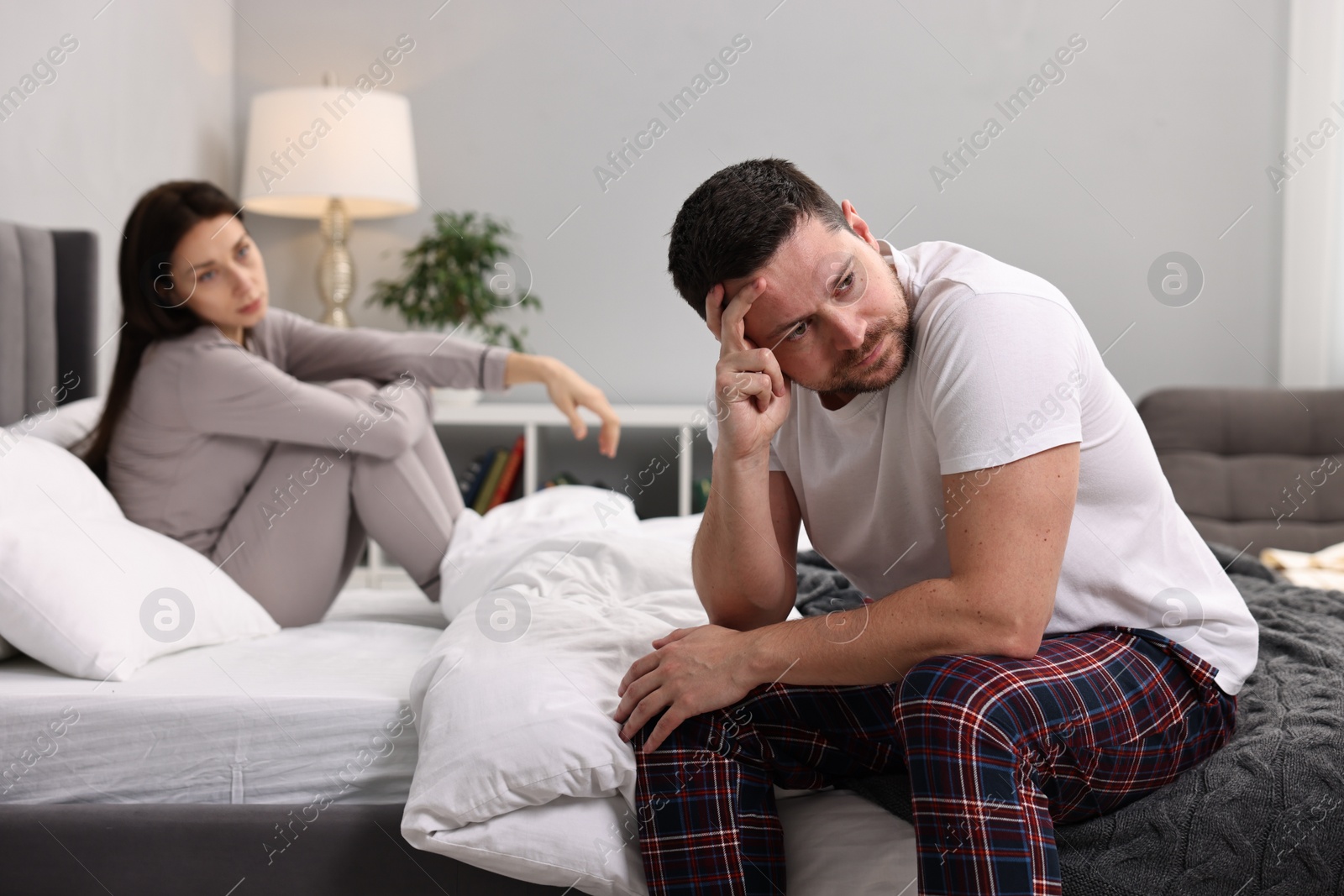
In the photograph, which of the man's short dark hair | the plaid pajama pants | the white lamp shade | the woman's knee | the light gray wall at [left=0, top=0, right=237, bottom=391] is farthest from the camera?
the white lamp shade

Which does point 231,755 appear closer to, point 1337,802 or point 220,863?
point 220,863

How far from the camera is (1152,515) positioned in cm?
111

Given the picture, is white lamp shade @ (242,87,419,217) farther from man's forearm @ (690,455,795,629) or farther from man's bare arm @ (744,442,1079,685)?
man's bare arm @ (744,442,1079,685)

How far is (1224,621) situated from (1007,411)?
376mm

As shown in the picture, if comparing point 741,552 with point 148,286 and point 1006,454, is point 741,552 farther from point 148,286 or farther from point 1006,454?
point 148,286

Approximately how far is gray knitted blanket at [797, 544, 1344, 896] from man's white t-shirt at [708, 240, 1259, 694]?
88 mm

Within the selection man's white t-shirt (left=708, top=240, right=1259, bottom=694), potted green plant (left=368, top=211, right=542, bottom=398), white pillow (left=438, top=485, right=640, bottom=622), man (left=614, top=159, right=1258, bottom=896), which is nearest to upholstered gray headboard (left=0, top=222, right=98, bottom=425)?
white pillow (left=438, top=485, right=640, bottom=622)

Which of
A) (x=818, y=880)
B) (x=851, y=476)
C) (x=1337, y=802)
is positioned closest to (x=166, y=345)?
(x=851, y=476)

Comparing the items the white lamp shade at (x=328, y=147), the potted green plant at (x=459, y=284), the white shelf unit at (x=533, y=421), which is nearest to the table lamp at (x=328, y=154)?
the white lamp shade at (x=328, y=147)

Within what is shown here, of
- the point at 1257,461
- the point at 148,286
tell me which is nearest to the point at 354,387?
the point at 148,286

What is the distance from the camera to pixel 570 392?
1933mm

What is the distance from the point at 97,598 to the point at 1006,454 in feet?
3.79

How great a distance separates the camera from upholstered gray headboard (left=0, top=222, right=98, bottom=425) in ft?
6.38

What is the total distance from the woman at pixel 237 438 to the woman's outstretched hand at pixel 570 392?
1 centimetres
